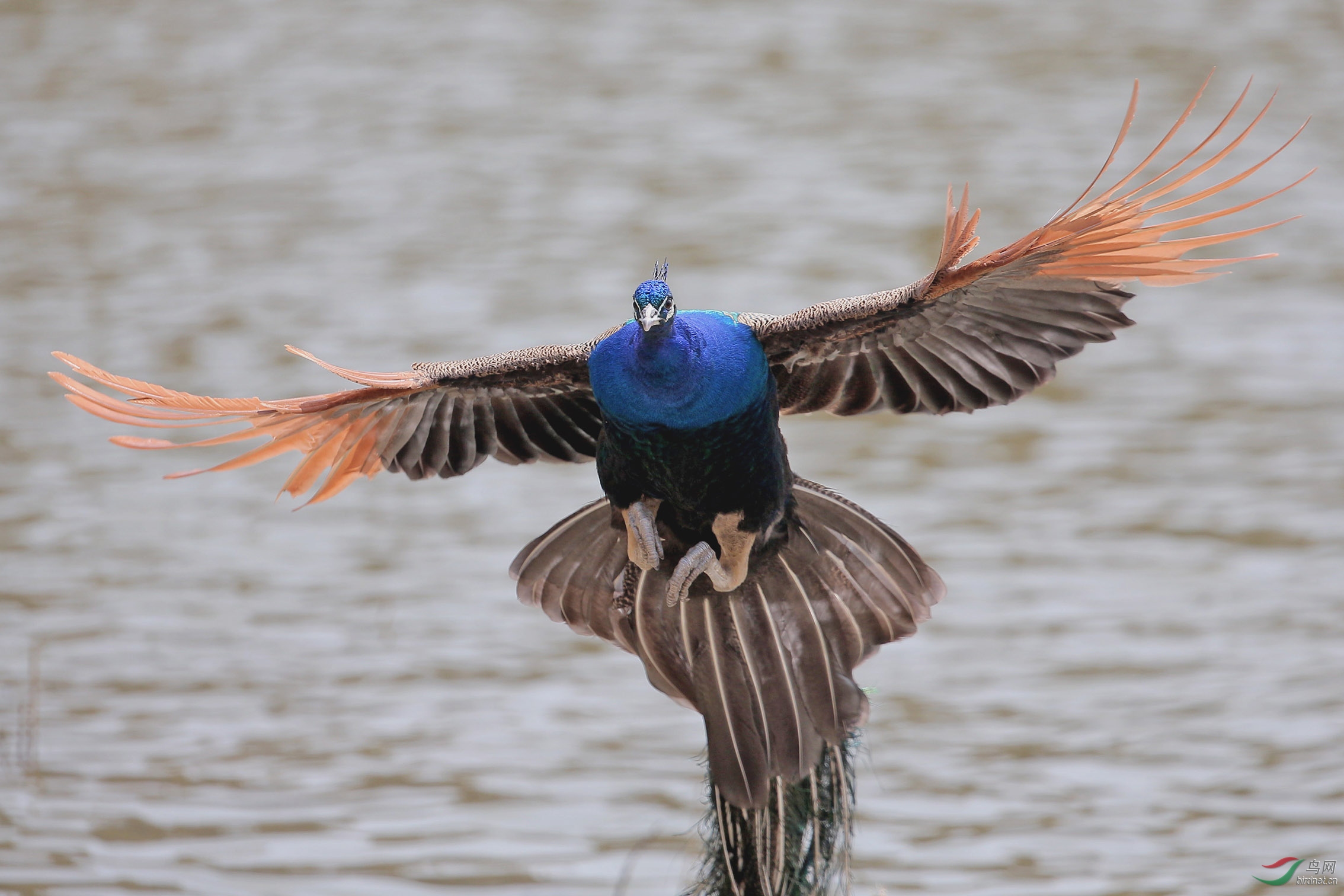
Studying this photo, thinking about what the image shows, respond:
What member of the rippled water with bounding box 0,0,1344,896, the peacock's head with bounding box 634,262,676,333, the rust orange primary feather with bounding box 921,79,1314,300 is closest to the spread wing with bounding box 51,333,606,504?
the peacock's head with bounding box 634,262,676,333

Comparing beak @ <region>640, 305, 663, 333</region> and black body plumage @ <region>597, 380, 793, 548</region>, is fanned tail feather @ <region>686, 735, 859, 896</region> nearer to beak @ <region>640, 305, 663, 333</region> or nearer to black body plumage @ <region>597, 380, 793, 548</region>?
black body plumage @ <region>597, 380, 793, 548</region>

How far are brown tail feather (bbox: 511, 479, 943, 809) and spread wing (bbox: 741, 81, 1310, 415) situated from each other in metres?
0.38

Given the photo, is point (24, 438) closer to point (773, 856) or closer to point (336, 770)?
point (336, 770)

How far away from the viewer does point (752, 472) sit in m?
4.48

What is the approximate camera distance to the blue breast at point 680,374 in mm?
4258

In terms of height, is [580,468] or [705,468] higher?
[580,468]

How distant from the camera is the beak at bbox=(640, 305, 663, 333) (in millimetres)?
4094

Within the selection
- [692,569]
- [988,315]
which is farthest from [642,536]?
[988,315]

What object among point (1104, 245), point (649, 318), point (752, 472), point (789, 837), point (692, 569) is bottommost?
point (789, 837)

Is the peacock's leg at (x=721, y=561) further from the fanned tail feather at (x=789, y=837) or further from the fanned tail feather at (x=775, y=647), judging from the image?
the fanned tail feather at (x=789, y=837)

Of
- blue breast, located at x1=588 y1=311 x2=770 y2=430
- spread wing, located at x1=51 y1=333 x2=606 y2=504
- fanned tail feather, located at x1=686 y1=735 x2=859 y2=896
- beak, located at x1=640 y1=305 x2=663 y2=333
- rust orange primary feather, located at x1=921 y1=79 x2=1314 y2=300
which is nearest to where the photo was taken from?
rust orange primary feather, located at x1=921 y1=79 x2=1314 y2=300

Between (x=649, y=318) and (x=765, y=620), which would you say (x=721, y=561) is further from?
(x=649, y=318)

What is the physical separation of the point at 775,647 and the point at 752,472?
1.64 ft

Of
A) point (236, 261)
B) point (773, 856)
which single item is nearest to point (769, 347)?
point (773, 856)
